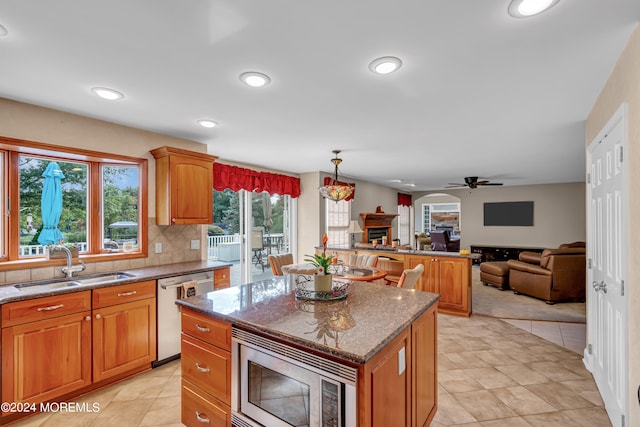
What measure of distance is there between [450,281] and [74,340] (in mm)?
4280

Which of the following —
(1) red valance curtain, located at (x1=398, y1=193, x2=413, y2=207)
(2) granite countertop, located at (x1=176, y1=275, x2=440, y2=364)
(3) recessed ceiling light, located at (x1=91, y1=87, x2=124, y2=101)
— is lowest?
(2) granite countertop, located at (x1=176, y1=275, x2=440, y2=364)

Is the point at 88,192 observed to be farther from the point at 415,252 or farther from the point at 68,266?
the point at 415,252

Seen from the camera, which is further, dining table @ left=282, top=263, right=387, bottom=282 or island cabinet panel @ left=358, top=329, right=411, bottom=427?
dining table @ left=282, top=263, right=387, bottom=282

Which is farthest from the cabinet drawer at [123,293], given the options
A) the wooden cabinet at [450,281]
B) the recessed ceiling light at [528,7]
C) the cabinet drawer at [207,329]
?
the wooden cabinet at [450,281]

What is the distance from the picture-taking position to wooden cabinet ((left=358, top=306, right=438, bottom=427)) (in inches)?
49.7

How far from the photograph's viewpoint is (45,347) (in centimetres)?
227

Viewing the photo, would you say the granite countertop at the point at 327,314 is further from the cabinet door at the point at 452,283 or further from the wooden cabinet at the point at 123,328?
the cabinet door at the point at 452,283

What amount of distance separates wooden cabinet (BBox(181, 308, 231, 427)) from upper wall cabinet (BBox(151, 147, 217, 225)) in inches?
64.1

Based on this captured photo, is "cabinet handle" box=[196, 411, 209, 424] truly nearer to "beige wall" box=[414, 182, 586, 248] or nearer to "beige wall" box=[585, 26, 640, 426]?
"beige wall" box=[585, 26, 640, 426]

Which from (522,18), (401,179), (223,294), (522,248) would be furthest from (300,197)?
(522,248)

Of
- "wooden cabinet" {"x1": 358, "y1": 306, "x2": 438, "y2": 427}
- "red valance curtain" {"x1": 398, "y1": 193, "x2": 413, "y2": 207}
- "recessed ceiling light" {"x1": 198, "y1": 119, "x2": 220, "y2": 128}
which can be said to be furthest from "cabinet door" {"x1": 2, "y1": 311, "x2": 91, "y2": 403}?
"red valance curtain" {"x1": 398, "y1": 193, "x2": 413, "y2": 207}

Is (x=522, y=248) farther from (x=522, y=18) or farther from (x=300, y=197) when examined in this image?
(x=522, y=18)

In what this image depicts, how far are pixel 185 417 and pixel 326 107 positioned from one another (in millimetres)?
2462

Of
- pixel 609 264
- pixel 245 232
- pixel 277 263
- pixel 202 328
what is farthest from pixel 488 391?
pixel 245 232
